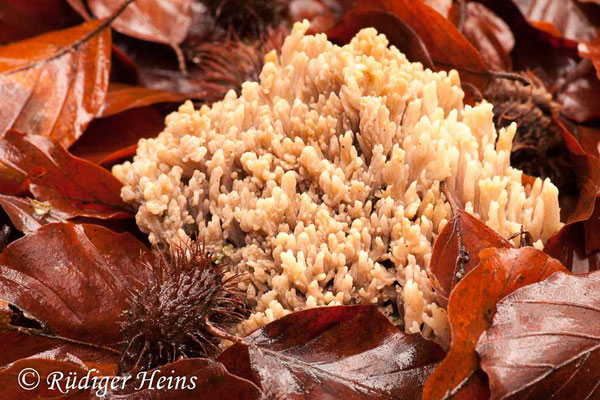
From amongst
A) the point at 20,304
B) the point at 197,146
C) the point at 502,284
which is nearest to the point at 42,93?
the point at 197,146

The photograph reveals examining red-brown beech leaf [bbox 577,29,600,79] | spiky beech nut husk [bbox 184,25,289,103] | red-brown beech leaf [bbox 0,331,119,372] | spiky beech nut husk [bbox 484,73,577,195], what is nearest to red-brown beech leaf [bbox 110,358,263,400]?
red-brown beech leaf [bbox 0,331,119,372]

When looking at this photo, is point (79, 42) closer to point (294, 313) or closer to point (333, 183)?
point (333, 183)

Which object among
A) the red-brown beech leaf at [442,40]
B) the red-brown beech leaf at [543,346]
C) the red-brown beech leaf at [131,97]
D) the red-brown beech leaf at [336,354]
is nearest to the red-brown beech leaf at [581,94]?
the red-brown beech leaf at [442,40]

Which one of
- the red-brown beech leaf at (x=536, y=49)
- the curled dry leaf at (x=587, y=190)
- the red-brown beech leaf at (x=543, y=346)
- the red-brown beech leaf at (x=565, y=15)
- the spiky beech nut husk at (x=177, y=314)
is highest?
the red-brown beech leaf at (x=565, y=15)

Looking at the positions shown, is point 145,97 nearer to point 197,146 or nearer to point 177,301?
point 197,146

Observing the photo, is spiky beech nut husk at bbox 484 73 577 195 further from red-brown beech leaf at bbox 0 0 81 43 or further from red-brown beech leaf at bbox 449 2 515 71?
red-brown beech leaf at bbox 0 0 81 43

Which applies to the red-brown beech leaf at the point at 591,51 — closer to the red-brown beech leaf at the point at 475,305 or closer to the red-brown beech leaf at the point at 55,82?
the red-brown beech leaf at the point at 475,305

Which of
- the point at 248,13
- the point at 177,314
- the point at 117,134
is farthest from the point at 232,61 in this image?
the point at 177,314
